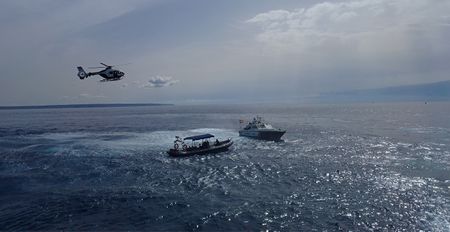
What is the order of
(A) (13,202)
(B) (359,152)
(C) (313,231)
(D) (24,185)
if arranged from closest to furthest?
(C) (313,231) → (A) (13,202) → (D) (24,185) → (B) (359,152)

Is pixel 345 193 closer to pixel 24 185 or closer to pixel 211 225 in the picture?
pixel 211 225

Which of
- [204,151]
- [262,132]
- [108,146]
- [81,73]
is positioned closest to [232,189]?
[204,151]

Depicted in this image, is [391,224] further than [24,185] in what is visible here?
No

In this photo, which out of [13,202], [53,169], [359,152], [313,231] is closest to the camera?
[313,231]

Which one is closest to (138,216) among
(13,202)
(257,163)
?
(13,202)

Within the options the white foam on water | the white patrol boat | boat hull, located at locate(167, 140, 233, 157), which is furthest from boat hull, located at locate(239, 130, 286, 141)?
boat hull, located at locate(167, 140, 233, 157)

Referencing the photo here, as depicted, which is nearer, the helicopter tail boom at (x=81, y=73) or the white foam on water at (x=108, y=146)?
the helicopter tail boom at (x=81, y=73)

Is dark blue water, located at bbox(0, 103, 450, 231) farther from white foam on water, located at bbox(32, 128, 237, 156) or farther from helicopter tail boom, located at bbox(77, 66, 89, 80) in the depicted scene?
helicopter tail boom, located at bbox(77, 66, 89, 80)

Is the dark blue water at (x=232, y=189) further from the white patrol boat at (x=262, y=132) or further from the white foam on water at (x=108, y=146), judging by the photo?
the white patrol boat at (x=262, y=132)

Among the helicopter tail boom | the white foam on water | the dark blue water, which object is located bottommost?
the dark blue water

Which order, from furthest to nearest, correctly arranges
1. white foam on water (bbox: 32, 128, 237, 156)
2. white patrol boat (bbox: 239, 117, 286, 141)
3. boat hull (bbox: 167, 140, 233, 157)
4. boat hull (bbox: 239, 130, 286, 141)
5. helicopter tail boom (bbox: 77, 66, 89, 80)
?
1. white patrol boat (bbox: 239, 117, 286, 141)
2. boat hull (bbox: 239, 130, 286, 141)
3. white foam on water (bbox: 32, 128, 237, 156)
4. boat hull (bbox: 167, 140, 233, 157)
5. helicopter tail boom (bbox: 77, 66, 89, 80)

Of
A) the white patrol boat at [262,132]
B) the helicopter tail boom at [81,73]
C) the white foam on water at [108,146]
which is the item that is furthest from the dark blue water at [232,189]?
the helicopter tail boom at [81,73]
